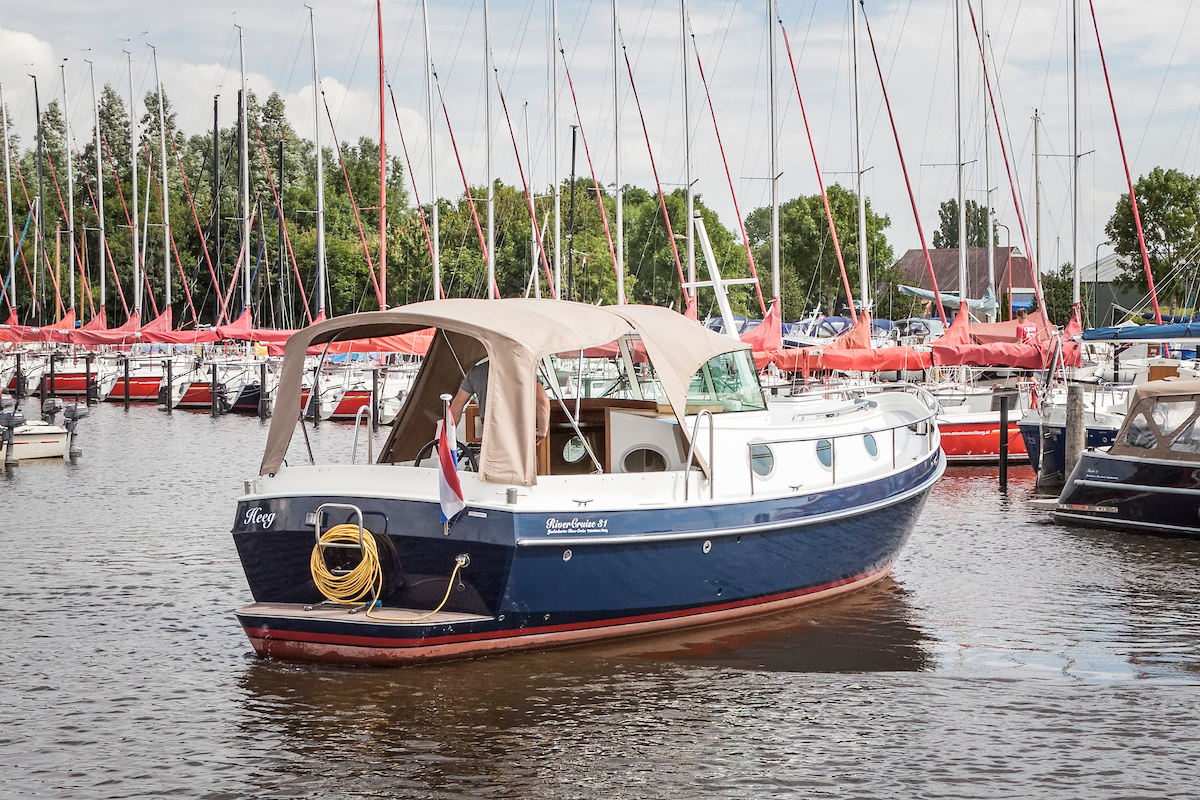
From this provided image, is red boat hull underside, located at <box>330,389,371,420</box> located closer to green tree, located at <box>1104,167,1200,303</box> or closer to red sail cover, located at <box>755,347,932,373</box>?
red sail cover, located at <box>755,347,932,373</box>

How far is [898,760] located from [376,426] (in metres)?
33.2

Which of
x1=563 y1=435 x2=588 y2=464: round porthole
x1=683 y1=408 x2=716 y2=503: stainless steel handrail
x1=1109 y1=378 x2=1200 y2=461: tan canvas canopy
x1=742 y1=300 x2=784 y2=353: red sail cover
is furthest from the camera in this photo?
x1=742 y1=300 x2=784 y2=353: red sail cover

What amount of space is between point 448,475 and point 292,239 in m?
65.7

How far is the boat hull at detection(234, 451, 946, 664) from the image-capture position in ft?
34.2

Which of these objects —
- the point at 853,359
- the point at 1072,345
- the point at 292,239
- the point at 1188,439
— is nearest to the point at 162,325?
the point at 292,239

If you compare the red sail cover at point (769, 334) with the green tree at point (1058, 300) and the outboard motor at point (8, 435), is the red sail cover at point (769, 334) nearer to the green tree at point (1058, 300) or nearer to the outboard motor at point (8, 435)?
the outboard motor at point (8, 435)

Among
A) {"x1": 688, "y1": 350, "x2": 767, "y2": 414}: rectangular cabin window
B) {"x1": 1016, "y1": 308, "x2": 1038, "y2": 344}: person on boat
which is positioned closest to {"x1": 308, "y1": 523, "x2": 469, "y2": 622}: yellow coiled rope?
{"x1": 688, "y1": 350, "x2": 767, "y2": 414}: rectangular cabin window

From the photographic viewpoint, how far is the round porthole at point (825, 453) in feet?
44.2

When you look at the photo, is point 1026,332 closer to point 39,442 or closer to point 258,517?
point 39,442

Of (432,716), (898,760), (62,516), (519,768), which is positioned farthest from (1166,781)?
(62,516)

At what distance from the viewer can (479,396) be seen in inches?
462

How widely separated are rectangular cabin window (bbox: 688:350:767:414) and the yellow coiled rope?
3926mm

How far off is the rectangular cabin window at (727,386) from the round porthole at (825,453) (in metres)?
0.77

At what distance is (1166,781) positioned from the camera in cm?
852
